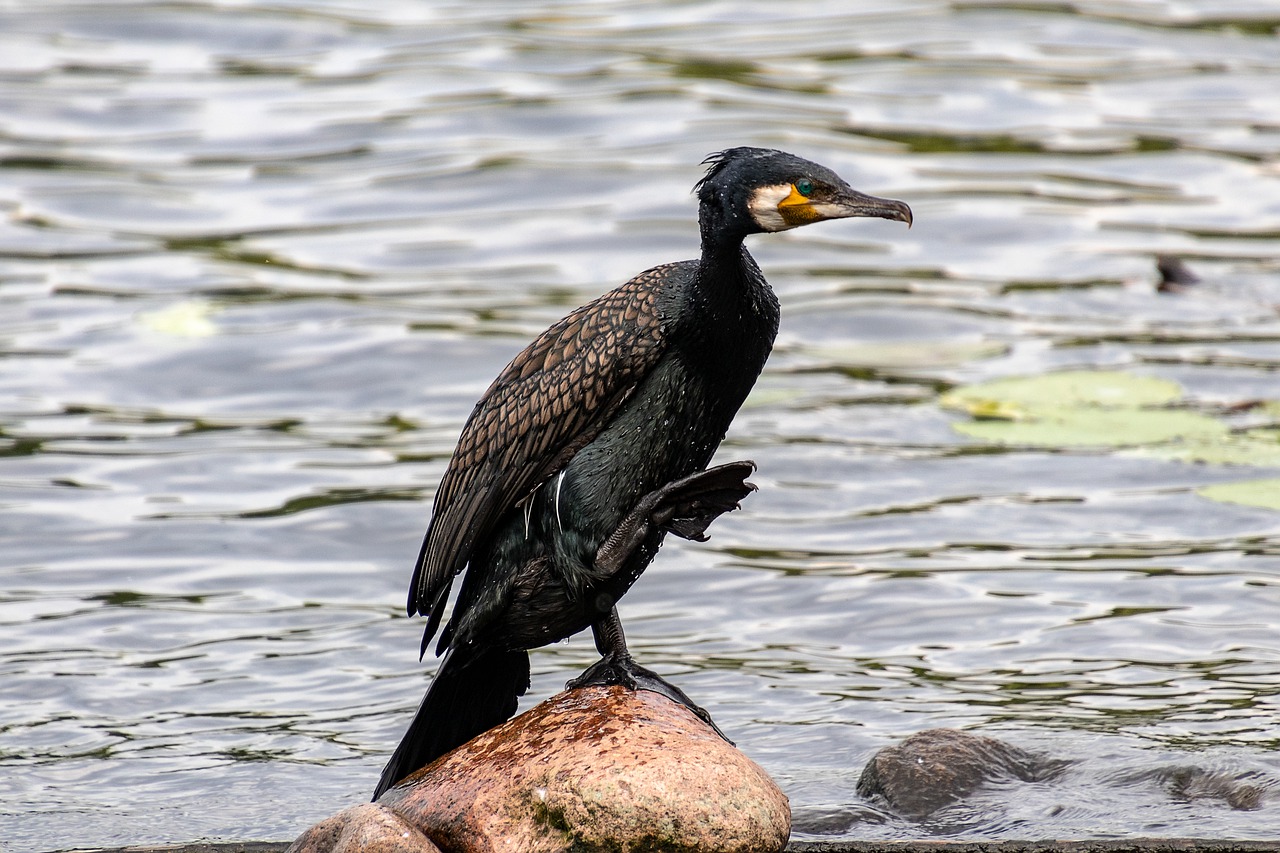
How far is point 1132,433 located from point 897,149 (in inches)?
208

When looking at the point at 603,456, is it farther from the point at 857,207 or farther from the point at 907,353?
the point at 907,353

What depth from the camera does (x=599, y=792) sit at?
16.4ft

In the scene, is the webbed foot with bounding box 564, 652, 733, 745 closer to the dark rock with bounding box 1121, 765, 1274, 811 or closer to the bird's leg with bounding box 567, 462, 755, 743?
the bird's leg with bounding box 567, 462, 755, 743

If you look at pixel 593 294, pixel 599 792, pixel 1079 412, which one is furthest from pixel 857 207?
pixel 593 294

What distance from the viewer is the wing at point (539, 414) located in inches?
205

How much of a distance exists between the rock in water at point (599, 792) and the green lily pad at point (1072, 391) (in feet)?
15.7

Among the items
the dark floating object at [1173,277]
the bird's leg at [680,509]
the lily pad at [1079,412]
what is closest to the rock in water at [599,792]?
the bird's leg at [680,509]

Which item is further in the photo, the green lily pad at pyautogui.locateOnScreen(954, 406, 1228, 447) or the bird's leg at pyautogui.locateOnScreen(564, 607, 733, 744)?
the green lily pad at pyautogui.locateOnScreen(954, 406, 1228, 447)

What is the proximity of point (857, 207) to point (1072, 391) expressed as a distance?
5.16 meters

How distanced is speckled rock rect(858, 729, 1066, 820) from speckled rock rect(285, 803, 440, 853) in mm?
1500

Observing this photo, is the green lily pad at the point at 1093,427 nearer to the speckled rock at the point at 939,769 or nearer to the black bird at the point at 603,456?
the speckled rock at the point at 939,769

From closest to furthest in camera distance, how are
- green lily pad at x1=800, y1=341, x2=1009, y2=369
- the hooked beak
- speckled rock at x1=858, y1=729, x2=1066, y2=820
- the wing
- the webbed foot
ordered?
1. the hooked beak
2. the wing
3. the webbed foot
4. speckled rock at x1=858, y1=729, x2=1066, y2=820
5. green lily pad at x1=800, y1=341, x2=1009, y2=369

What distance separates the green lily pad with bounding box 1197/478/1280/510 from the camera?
333 inches

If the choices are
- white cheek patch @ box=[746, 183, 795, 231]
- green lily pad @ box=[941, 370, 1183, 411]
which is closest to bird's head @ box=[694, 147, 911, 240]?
white cheek patch @ box=[746, 183, 795, 231]
